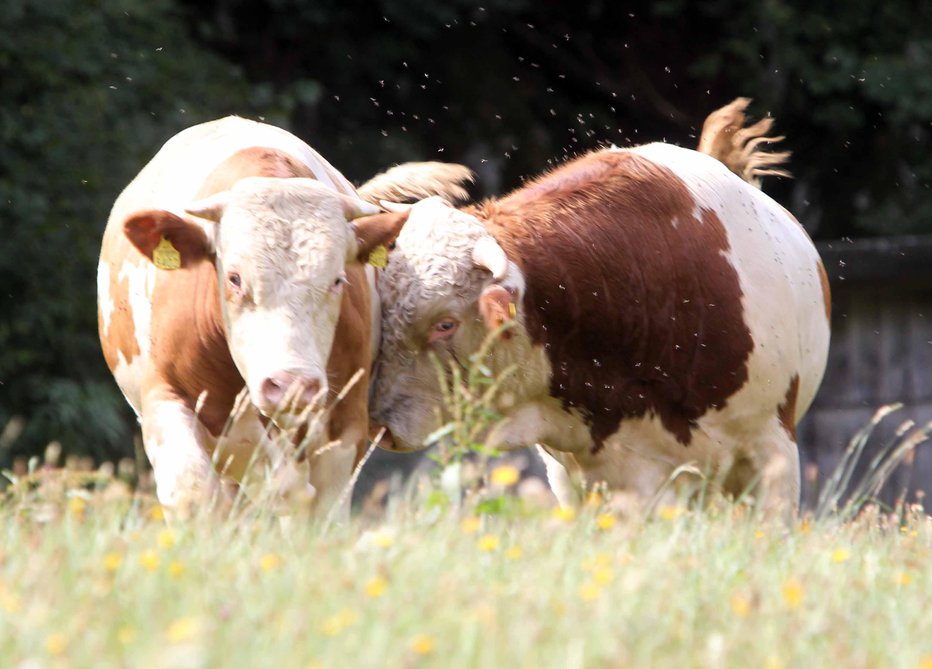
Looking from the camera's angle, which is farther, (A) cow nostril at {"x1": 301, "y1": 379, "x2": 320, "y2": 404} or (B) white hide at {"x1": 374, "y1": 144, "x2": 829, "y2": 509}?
(B) white hide at {"x1": 374, "y1": 144, "x2": 829, "y2": 509}

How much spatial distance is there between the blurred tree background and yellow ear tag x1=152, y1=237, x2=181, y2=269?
6.16 meters

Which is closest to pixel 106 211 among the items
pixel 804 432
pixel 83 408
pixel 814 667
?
pixel 83 408

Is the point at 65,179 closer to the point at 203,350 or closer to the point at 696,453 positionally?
the point at 696,453

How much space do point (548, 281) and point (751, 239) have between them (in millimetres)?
882

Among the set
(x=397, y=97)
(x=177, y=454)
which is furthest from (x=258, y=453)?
(x=397, y=97)

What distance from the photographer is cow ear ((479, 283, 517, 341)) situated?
552 cm

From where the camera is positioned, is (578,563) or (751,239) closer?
(578,563)

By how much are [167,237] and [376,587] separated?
231 cm

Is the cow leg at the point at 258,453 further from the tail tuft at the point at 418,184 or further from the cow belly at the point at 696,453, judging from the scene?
the tail tuft at the point at 418,184

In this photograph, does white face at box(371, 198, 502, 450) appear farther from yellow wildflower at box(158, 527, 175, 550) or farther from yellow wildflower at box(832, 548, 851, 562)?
yellow wildflower at box(158, 527, 175, 550)

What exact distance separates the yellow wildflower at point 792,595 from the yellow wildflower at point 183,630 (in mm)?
1133

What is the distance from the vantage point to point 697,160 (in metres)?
6.50

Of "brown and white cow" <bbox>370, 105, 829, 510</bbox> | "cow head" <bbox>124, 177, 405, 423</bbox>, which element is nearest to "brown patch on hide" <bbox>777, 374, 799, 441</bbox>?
"brown and white cow" <bbox>370, 105, 829, 510</bbox>

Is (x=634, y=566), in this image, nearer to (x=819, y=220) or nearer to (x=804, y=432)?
(x=804, y=432)
